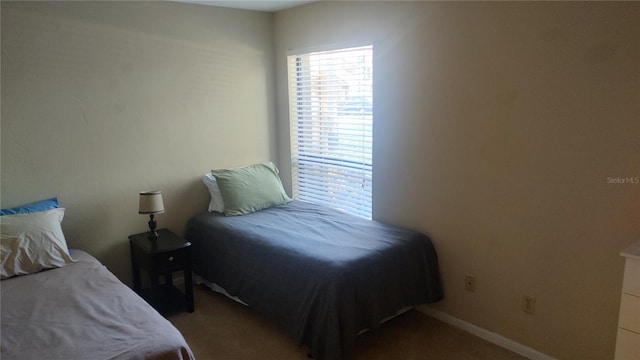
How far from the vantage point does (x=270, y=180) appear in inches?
146

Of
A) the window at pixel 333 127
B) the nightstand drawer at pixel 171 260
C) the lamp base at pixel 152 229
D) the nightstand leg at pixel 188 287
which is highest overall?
the window at pixel 333 127

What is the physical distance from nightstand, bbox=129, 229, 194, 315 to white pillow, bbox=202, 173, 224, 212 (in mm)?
421

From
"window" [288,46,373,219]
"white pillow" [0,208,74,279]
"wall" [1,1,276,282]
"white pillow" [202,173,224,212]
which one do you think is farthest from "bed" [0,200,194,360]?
"window" [288,46,373,219]

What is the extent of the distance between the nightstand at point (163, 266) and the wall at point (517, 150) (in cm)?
153


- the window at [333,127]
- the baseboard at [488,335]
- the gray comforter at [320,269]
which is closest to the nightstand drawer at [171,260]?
the gray comforter at [320,269]

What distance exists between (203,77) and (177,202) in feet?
3.50

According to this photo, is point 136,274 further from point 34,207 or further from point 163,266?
point 34,207

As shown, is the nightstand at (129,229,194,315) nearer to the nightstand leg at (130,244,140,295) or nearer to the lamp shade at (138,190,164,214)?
the nightstand leg at (130,244,140,295)

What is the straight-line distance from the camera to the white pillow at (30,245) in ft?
7.84

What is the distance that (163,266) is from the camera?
2895 mm

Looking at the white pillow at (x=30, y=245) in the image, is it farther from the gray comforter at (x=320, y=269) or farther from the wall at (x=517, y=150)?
the wall at (x=517, y=150)

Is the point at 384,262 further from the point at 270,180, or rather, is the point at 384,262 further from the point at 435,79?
the point at 270,180

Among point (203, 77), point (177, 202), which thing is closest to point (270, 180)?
point (177, 202)

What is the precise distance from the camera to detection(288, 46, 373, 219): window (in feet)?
10.8
